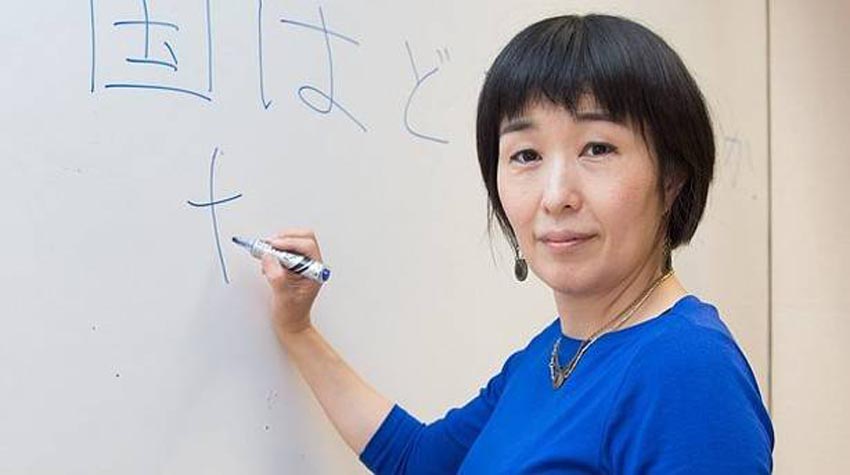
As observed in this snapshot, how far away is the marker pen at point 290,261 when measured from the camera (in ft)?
2.64

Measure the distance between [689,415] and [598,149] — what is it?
206 mm

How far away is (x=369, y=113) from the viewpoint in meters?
0.90

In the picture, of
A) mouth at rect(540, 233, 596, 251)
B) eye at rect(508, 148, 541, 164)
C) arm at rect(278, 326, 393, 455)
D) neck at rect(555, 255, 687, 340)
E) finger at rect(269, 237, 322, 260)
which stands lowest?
arm at rect(278, 326, 393, 455)

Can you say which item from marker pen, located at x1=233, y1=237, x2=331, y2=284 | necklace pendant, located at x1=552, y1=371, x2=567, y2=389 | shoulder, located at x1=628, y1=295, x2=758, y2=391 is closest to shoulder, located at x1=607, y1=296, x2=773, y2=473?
shoulder, located at x1=628, y1=295, x2=758, y2=391

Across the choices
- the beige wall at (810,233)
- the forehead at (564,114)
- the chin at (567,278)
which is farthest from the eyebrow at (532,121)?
the beige wall at (810,233)

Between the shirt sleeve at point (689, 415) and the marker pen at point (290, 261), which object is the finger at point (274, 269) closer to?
the marker pen at point (290, 261)

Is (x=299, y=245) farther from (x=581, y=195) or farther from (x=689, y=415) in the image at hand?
(x=689, y=415)

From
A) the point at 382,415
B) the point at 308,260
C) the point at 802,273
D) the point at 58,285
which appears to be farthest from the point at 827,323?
the point at 58,285

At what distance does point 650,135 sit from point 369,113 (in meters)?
0.28

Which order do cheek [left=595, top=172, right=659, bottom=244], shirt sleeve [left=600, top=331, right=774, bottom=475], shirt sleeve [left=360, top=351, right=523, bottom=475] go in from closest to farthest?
shirt sleeve [left=600, top=331, right=774, bottom=475] → cheek [left=595, top=172, right=659, bottom=244] → shirt sleeve [left=360, top=351, right=523, bottom=475]

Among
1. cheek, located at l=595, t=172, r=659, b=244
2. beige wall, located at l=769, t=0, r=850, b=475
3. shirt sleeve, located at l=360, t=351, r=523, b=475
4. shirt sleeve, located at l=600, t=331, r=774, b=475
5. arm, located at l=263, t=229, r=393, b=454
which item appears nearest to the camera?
shirt sleeve, located at l=600, t=331, r=774, b=475

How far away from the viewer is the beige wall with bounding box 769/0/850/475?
1578 mm

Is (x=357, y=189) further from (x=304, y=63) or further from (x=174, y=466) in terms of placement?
(x=174, y=466)

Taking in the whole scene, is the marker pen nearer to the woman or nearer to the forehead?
the woman
